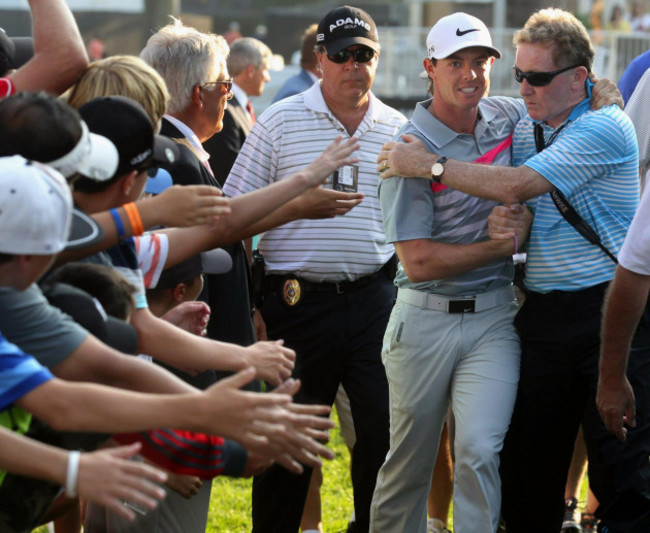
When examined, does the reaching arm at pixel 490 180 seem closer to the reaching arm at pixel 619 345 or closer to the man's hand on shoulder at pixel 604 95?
the man's hand on shoulder at pixel 604 95

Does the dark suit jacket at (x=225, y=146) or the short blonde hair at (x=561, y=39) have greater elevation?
the short blonde hair at (x=561, y=39)

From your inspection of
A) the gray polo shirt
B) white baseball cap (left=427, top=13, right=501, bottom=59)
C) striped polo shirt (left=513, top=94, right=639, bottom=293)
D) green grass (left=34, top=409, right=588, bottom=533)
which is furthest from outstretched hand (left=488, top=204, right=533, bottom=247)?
green grass (left=34, top=409, right=588, bottom=533)

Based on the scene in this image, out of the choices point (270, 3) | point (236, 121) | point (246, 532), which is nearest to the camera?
point (246, 532)

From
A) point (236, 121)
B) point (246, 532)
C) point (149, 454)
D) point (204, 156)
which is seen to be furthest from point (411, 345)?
point (236, 121)

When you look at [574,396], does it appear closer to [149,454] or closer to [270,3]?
[149,454]

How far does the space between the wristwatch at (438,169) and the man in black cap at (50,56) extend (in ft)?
4.58

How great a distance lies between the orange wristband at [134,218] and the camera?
284 cm

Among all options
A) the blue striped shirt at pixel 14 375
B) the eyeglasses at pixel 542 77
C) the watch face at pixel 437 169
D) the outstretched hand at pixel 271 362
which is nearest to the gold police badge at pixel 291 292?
the watch face at pixel 437 169

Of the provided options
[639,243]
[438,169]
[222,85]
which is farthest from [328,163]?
[222,85]

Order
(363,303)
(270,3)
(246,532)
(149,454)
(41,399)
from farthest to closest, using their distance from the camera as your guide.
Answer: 1. (270,3)
2. (246,532)
3. (363,303)
4. (149,454)
5. (41,399)

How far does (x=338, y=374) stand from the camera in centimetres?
485

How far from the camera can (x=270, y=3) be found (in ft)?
89.0

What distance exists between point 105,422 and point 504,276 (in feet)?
7.96

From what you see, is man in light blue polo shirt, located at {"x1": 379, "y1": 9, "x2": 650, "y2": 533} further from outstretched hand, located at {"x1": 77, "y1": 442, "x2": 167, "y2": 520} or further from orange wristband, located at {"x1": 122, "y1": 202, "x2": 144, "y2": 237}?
outstretched hand, located at {"x1": 77, "y1": 442, "x2": 167, "y2": 520}
